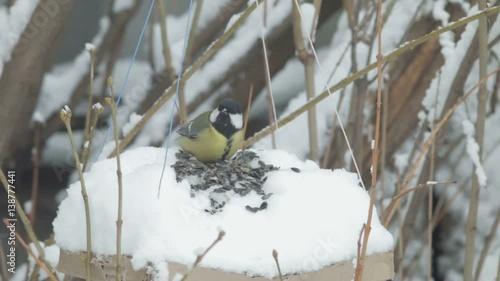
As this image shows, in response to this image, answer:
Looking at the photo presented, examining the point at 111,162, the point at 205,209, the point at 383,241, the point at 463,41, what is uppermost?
the point at 463,41

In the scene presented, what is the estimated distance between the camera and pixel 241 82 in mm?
2834

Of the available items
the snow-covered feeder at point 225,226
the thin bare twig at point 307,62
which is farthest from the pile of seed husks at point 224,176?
the thin bare twig at point 307,62

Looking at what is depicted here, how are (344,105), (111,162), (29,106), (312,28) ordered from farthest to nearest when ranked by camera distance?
1. (29,106)
2. (344,105)
3. (312,28)
4. (111,162)

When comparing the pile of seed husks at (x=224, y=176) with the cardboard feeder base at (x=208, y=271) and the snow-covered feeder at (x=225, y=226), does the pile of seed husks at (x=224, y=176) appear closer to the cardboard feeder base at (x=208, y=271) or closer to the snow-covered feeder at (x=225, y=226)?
the snow-covered feeder at (x=225, y=226)

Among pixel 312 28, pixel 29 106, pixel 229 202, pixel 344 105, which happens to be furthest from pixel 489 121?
pixel 229 202

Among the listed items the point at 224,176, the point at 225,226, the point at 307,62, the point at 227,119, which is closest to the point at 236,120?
the point at 227,119

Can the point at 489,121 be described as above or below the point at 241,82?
below

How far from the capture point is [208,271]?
3.71 feet

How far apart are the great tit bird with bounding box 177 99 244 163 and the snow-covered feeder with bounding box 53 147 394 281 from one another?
0.08m

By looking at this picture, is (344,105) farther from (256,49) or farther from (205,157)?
(205,157)

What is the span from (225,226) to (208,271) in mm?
96

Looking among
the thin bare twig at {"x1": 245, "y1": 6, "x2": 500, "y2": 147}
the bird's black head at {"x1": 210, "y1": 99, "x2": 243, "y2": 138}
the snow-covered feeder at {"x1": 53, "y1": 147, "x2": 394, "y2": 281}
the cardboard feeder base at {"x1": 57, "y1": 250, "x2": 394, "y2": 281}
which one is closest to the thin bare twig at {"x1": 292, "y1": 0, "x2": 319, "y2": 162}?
the thin bare twig at {"x1": 245, "y1": 6, "x2": 500, "y2": 147}

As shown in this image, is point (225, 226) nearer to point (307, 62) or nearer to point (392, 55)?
point (392, 55)

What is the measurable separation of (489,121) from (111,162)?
80.0 inches
